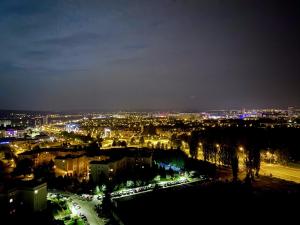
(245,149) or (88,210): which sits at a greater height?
(245,149)

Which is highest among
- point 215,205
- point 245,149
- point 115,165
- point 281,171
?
point 245,149

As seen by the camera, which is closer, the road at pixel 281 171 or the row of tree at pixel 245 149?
the road at pixel 281 171

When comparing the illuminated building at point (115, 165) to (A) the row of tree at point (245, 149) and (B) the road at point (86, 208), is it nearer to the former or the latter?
(B) the road at point (86, 208)

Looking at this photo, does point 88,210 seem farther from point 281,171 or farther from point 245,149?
point 245,149

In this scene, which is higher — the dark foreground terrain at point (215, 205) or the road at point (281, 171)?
the road at point (281, 171)

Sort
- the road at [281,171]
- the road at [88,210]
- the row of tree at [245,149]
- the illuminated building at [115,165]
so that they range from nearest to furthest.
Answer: the road at [88,210] < the illuminated building at [115,165] < the road at [281,171] < the row of tree at [245,149]

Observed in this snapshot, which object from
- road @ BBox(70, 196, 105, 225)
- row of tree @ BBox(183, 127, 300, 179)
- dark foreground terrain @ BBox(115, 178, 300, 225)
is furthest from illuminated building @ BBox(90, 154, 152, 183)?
row of tree @ BBox(183, 127, 300, 179)

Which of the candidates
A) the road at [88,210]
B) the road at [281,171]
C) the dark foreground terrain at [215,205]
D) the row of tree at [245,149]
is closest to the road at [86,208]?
the road at [88,210]

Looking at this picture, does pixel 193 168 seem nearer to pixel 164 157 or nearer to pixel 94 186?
pixel 164 157

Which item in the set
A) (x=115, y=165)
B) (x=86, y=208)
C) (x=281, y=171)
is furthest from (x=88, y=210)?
(x=281, y=171)

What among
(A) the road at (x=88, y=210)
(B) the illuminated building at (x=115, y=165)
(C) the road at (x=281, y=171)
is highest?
(B) the illuminated building at (x=115, y=165)

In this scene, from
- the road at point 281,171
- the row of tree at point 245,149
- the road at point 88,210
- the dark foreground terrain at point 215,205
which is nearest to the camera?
the road at point 88,210

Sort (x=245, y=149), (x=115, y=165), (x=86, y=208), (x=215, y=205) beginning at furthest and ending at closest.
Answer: (x=245, y=149) < (x=115, y=165) < (x=215, y=205) < (x=86, y=208)

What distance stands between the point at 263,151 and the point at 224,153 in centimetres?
301
